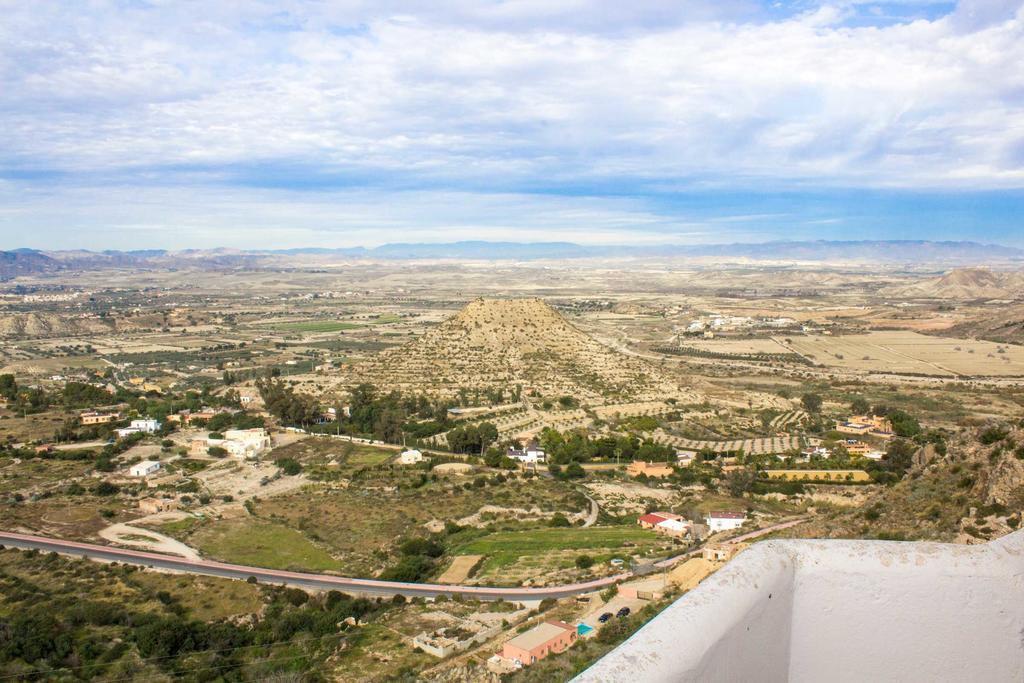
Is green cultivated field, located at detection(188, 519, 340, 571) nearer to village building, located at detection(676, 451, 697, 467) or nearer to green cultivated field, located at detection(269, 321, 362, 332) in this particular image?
village building, located at detection(676, 451, 697, 467)

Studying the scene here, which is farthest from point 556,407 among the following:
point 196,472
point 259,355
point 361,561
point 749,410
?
point 259,355

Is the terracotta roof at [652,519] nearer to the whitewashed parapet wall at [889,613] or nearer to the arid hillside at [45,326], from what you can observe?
the whitewashed parapet wall at [889,613]

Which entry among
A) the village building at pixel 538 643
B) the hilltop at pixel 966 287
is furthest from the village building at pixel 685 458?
the hilltop at pixel 966 287

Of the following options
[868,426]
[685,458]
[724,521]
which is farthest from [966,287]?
[724,521]

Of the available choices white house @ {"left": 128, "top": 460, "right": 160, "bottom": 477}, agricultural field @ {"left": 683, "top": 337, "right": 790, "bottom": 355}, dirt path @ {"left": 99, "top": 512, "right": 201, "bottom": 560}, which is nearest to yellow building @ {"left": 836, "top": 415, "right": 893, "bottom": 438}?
dirt path @ {"left": 99, "top": 512, "right": 201, "bottom": 560}

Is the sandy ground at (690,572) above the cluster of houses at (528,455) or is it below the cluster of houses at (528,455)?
above

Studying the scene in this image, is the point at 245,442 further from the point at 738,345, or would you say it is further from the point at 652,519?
the point at 738,345

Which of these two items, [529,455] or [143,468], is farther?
[529,455]
